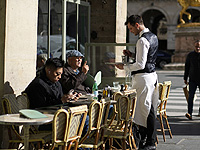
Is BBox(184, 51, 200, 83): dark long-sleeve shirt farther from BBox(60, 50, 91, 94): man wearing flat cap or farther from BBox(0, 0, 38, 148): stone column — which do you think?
BBox(0, 0, 38, 148): stone column

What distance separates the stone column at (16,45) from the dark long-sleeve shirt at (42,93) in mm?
493

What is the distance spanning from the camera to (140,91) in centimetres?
699

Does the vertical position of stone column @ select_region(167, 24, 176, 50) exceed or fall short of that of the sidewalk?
it exceeds it

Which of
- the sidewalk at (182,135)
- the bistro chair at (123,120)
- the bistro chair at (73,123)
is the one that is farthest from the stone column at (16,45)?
the sidewalk at (182,135)

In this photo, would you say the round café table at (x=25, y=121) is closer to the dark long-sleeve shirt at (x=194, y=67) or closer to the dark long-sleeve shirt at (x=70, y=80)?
the dark long-sleeve shirt at (x=70, y=80)

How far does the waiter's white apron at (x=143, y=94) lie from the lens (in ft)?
22.9

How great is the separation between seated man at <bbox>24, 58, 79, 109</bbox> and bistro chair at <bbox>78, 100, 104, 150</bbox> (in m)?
0.66

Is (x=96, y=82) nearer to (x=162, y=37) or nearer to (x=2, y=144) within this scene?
(x=2, y=144)

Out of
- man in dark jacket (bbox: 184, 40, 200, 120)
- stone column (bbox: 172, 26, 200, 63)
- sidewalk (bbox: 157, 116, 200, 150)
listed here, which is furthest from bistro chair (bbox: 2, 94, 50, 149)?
stone column (bbox: 172, 26, 200, 63)

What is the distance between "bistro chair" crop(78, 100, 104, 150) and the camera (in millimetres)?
5547

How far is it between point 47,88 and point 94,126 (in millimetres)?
987

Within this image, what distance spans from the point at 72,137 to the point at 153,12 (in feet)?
166

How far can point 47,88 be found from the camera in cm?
633

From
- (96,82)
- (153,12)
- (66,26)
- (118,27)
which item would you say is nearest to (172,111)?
(118,27)
